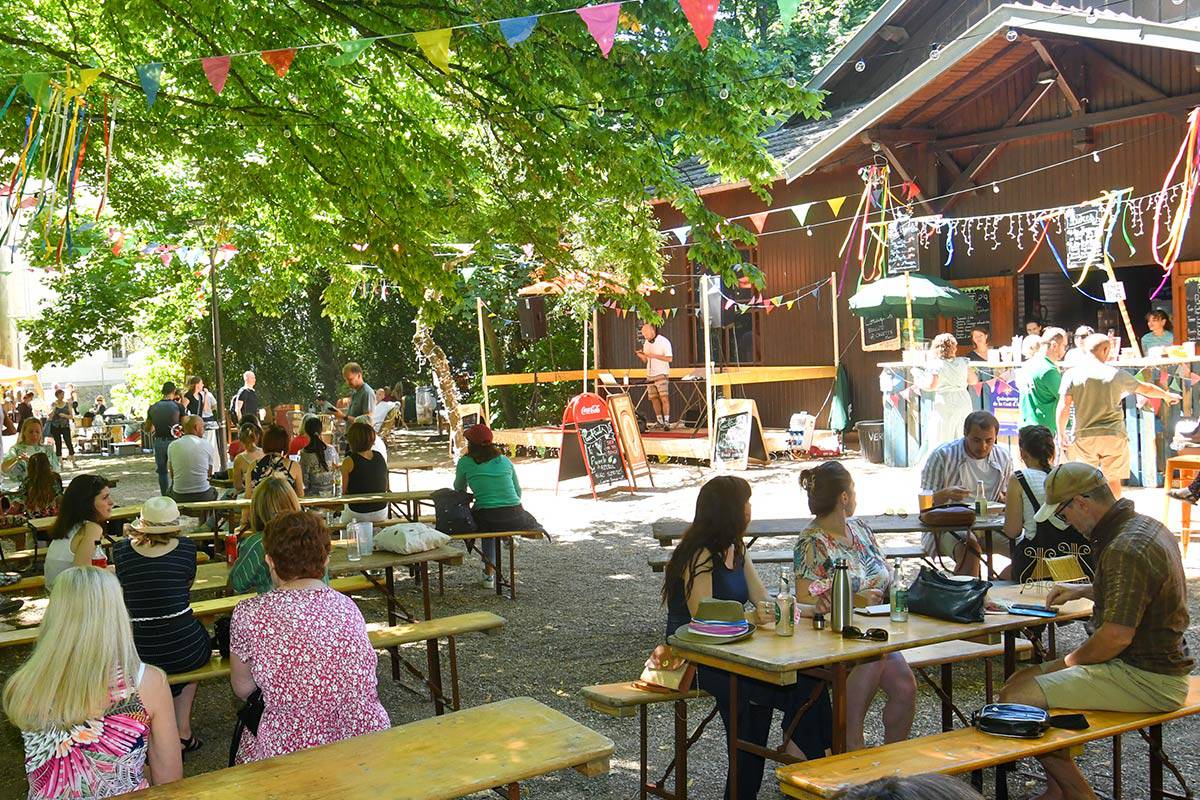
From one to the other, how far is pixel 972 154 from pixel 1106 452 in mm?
7894

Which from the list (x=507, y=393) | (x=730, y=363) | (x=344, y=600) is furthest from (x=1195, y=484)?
(x=507, y=393)

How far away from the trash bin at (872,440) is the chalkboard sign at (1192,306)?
4082 mm

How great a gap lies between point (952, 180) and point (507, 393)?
34.7ft

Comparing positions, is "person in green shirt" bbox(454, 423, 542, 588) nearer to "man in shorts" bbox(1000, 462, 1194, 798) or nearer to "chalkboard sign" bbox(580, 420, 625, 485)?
"chalkboard sign" bbox(580, 420, 625, 485)

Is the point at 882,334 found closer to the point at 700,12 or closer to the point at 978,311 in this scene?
the point at 978,311

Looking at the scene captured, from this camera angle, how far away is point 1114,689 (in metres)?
4.25

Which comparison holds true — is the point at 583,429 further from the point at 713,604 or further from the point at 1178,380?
the point at 713,604

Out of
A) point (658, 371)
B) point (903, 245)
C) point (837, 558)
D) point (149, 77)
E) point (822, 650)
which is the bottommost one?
point (822, 650)

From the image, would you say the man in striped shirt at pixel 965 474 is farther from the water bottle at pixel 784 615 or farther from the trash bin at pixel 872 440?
the trash bin at pixel 872 440

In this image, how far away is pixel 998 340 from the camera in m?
16.2

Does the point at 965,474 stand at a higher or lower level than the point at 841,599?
higher

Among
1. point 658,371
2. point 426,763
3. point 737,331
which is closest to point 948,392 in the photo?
point 658,371

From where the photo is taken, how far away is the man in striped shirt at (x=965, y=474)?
7.47m

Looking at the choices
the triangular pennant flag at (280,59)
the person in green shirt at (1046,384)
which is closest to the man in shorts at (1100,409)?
the person in green shirt at (1046,384)
